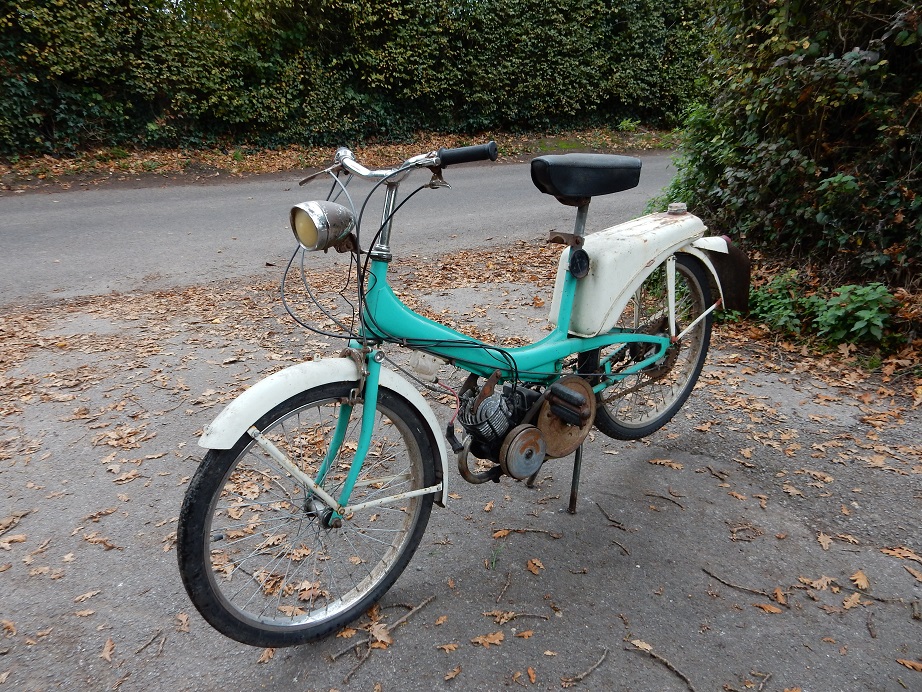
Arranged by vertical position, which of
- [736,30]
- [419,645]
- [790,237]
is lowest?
[419,645]

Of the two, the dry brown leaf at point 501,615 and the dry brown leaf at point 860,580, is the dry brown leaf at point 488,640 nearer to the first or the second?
the dry brown leaf at point 501,615

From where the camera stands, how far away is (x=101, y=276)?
6504mm

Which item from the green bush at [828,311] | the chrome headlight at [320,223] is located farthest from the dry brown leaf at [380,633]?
the green bush at [828,311]

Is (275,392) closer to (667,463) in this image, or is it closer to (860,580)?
(667,463)

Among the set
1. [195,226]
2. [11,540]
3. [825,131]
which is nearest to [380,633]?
[11,540]

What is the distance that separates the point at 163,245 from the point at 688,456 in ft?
20.7

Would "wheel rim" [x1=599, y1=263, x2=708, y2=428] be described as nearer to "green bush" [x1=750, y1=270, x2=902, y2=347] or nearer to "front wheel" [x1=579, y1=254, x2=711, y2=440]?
"front wheel" [x1=579, y1=254, x2=711, y2=440]

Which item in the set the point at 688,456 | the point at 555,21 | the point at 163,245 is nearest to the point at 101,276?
the point at 163,245

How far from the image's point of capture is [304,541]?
9.46ft

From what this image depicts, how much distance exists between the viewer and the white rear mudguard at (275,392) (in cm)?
208

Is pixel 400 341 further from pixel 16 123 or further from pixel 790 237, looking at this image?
pixel 16 123

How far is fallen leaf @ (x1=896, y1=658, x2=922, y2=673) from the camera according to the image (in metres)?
2.28

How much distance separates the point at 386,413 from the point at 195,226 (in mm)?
6847

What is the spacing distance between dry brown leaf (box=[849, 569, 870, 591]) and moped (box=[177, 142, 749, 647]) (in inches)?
45.9
